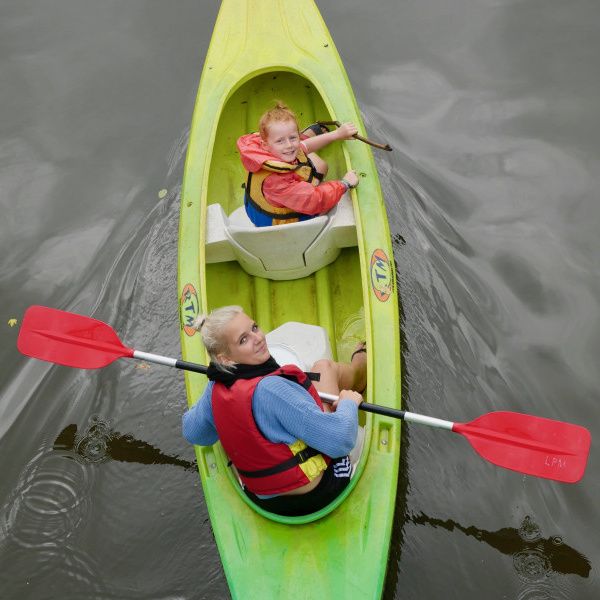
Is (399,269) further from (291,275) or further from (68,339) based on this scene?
(68,339)

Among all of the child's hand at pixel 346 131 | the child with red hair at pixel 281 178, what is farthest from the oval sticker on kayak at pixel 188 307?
the child's hand at pixel 346 131

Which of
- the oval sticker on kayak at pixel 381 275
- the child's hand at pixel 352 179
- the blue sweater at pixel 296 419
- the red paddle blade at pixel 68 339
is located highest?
the child's hand at pixel 352 179

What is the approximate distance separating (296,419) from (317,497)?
52 centimetres

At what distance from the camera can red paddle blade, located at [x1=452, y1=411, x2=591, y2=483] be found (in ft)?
11.9

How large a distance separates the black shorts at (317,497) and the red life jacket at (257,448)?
10 cm

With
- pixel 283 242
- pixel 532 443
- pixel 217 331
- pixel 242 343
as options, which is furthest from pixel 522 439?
pixel 283 242

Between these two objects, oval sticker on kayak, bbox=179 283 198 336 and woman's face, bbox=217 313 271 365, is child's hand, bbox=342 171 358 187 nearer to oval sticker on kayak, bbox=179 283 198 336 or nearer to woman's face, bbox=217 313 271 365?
Answer: oval sticker on kayak, bbox=179 283 198 336

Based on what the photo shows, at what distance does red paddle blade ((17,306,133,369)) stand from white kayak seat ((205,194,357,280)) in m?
0.81

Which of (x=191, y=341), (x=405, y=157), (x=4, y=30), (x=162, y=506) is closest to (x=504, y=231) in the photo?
(x=405, y=157)

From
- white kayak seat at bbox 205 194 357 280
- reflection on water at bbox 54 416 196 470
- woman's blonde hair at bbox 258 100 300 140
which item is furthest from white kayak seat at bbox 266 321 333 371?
woman's blonde hair at bbox 258 100 300 140

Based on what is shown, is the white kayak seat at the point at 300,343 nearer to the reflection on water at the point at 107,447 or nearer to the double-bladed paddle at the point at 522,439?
the double-bladed paddle at the point at 522,439

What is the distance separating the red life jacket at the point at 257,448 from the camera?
3.12m

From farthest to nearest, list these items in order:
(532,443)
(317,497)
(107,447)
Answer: (107,447) < (532,443) < (317,497)

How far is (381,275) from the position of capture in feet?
14.3
